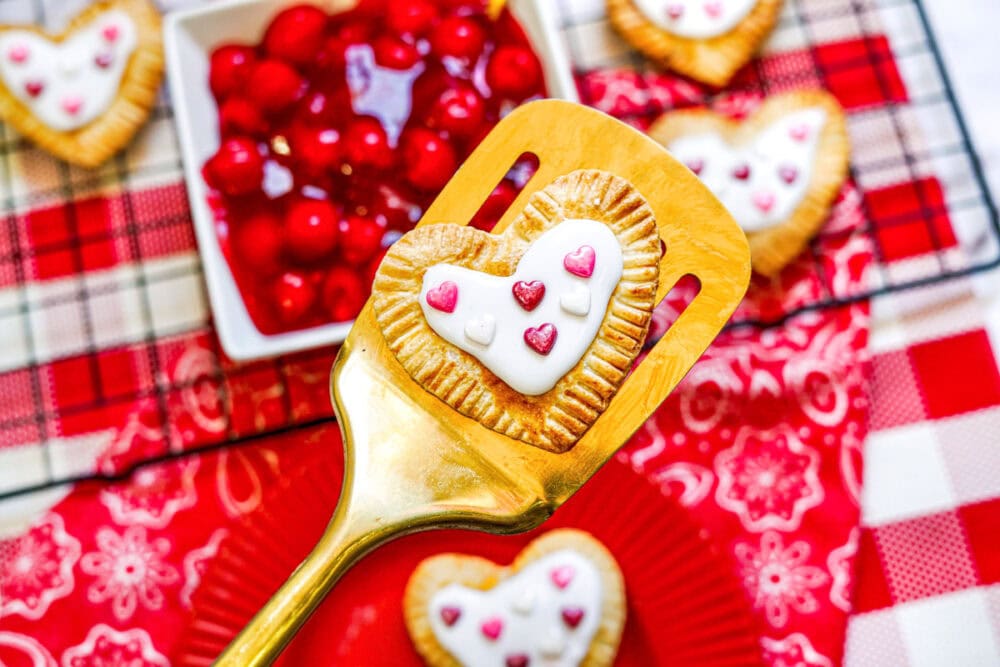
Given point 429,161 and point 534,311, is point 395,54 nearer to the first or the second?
point 429,161

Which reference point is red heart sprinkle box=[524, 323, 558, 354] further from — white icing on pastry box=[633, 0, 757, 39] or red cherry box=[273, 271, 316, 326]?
white icing on pastry box=[633, 0, 757, 39]

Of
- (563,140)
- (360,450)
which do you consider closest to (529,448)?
(360,450)

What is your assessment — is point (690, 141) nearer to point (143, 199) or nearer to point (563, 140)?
point (563, 140)

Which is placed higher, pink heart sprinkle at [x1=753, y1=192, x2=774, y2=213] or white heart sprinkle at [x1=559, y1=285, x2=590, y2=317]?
white heart sprinkle at [x1=559, y1=285, x2=590, y2=317]

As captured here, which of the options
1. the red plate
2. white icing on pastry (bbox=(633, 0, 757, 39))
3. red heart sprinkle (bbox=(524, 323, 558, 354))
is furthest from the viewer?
white icing on pastry (bbox=(633, 0, 757, 39))

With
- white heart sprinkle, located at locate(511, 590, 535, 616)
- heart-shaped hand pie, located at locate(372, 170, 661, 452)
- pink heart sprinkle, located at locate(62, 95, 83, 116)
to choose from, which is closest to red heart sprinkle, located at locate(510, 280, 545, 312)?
heart-shaped hand pie, located at locate(372, 170, 661, 452)

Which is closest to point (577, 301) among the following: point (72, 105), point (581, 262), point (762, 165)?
point (581, 262)

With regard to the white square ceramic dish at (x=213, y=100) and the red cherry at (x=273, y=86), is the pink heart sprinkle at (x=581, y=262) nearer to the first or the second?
the white square ceramic dish at (x=213, y=100)

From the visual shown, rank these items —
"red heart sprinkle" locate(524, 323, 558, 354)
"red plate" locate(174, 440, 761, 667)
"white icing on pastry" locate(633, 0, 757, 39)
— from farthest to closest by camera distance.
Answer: "white icing on pastry" locate(633, 0, 757, 39) < "red plate" locate(174, 440, 761, 667) < "red heart sprinkle" locate(524, 323, 558, 354)
